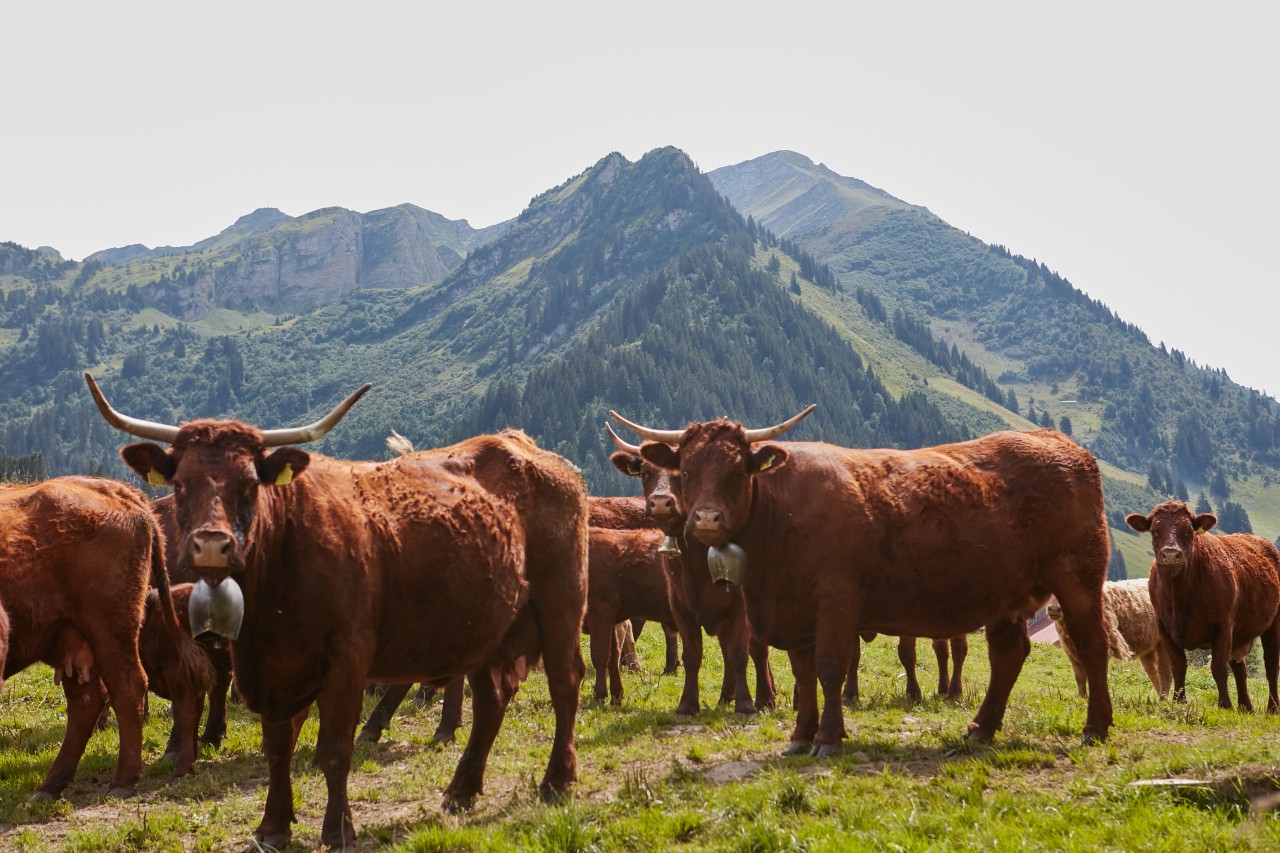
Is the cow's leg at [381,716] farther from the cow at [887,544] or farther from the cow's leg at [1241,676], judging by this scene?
the cow's leg at [1241,676]

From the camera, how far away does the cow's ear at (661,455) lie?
11625mm

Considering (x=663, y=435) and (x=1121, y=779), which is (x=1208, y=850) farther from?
(x=663, y=435)

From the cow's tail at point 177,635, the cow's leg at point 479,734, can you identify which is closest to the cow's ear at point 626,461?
the cow's leg at point 479,734

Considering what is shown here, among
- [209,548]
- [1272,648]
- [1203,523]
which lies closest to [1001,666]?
[209,548]

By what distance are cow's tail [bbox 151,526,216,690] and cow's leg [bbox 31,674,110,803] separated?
3.04 feet

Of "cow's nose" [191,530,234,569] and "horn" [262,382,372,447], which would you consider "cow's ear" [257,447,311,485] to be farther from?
"cow's nose" [191,530,234,569]

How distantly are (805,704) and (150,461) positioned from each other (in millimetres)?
6544

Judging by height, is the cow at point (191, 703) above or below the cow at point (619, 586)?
below

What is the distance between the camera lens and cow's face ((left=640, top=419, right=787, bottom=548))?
10.6 m

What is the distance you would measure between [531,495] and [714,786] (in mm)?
3122

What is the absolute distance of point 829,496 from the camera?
10992 mm

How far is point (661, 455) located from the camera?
38.5 feet

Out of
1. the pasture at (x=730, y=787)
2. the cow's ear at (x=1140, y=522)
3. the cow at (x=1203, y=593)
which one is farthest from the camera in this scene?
the cow's ear at (x=1140, y=522)

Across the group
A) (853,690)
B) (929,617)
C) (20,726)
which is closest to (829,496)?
(929,617)
